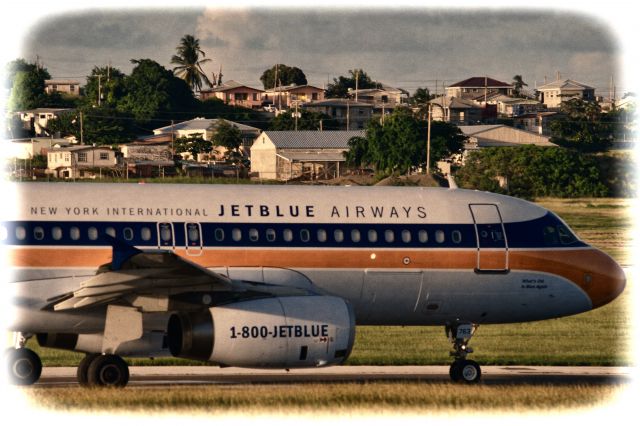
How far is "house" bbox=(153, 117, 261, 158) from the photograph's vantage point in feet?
509

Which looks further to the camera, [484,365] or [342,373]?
[484,365]

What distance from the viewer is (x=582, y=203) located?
91812 millimetres

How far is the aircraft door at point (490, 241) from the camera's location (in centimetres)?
2842

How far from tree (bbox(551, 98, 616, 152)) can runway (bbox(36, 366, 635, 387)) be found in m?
105

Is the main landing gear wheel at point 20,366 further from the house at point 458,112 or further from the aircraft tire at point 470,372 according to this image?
the house at point 458,112

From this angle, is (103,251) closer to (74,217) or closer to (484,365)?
(74,217)

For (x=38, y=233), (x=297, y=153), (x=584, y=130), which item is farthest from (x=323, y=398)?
(x=584, y=130)

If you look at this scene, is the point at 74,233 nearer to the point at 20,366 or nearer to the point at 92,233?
the point at 92,233

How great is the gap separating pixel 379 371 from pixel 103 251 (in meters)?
9.02

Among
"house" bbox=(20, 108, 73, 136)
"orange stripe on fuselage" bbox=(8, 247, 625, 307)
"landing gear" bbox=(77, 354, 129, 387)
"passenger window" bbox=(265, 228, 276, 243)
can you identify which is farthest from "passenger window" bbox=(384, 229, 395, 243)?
"house" bbox=(20, 108, 73, 136)

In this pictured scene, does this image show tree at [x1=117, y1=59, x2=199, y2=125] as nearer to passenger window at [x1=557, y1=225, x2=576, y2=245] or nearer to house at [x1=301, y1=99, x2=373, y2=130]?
house at [x1=301, y1=99, x2=373, y2=130]

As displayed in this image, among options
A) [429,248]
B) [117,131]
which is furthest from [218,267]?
[117,131]

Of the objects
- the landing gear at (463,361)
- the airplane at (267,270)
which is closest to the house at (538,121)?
the airplane at (267,270)

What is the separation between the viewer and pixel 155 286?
24969mm
